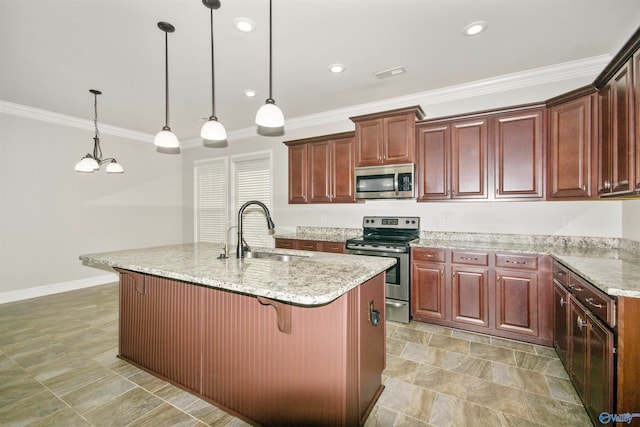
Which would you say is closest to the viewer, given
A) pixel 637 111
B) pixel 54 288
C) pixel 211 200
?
pixel 637 111

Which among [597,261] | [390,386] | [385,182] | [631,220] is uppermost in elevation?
[385,182]

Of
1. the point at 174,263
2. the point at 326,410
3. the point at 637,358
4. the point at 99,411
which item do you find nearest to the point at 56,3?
the point at 174,263

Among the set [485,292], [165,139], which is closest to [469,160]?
[485,292]

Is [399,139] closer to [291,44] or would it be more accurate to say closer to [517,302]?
[291,44]

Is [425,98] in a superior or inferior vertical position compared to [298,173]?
superior

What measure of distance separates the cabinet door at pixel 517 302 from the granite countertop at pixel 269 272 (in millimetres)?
1615

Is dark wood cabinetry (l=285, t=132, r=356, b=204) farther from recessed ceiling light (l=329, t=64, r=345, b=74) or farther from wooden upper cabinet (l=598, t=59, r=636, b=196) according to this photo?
wooden upper cabinet (l=598, t=59, r=636, b=196)

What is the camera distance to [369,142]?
376 cm

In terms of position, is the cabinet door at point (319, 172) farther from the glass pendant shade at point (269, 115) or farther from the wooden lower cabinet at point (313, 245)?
the glass pendant shade at point (269, 115)

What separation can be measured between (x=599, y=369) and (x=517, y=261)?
128cm

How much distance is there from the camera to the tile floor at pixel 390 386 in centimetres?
180

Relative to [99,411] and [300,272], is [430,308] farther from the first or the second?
[99,411]

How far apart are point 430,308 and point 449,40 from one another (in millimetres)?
2714

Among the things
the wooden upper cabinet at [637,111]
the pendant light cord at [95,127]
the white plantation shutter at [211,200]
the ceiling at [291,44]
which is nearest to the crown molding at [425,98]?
the ceiling at [291,44]
